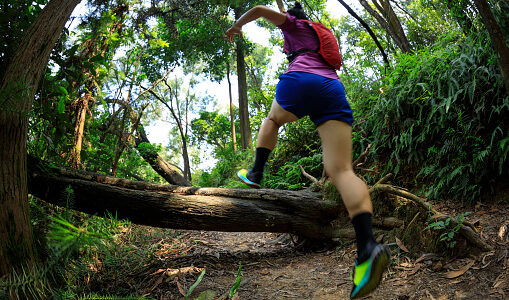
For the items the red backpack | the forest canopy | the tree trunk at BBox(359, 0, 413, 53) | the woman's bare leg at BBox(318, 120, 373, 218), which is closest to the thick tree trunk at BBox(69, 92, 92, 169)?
the forest canopy

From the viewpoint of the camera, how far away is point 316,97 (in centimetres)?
208

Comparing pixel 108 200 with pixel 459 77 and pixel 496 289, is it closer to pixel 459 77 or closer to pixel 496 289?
pixel 496 289

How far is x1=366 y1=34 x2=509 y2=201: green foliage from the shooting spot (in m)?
3.91

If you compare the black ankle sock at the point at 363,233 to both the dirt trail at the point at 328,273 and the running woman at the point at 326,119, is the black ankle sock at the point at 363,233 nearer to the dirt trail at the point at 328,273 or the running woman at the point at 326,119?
the running woman at the point at 326,119

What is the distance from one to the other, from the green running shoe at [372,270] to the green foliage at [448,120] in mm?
2817

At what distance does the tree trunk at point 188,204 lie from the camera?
9.64 feet

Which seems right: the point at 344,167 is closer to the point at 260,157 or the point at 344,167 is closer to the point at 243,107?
the point at 260,157

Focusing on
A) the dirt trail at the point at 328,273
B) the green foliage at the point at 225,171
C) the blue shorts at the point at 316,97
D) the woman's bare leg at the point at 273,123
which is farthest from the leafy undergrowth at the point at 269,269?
the green foliage at the point at 225,171

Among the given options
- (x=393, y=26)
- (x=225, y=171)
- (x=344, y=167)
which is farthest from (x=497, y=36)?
(x=225, y=171)

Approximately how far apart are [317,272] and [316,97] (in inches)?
81.0

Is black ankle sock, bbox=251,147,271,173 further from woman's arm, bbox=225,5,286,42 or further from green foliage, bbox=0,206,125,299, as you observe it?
green foliage, bbox=0,206,125,299

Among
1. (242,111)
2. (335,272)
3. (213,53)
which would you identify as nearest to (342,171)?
(335,272)

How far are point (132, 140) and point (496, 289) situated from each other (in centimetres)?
476

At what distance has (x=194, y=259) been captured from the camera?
355cm
